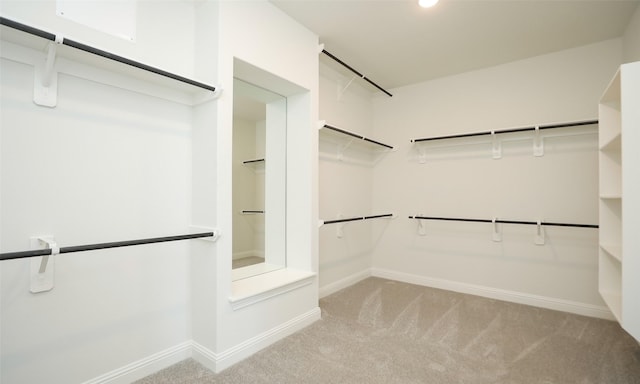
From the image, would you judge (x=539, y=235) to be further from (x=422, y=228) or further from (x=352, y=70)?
(x=352, y=70)

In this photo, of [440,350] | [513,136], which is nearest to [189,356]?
[440,350]

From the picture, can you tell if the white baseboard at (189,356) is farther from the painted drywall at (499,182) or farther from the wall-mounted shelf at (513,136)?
the wall-mounted shelf at (513,136)

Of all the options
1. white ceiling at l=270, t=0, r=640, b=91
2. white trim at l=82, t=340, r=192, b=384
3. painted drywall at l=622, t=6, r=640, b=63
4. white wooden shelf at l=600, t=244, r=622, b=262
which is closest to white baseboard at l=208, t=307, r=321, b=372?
white trim at l=82, t=340, r=192, b=384

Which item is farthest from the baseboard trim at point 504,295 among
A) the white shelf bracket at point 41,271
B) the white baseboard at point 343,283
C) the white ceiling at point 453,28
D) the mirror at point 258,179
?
the white shelf bracket at point 41,271

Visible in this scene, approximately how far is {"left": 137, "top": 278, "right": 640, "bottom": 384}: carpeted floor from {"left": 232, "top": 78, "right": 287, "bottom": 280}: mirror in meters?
0.67

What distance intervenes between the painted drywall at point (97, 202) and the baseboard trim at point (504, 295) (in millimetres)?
2415

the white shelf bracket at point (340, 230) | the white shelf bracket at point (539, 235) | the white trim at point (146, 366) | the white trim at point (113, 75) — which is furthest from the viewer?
the white shelf bracket at point (340, 230)

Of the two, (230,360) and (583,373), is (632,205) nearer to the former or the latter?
(583,373)

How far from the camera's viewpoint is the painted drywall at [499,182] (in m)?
2.65

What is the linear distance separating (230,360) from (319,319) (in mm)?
842

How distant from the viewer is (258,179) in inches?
96.9

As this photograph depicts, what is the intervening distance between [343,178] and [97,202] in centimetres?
222

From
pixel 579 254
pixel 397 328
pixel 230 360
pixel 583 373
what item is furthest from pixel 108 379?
pixel 579 254

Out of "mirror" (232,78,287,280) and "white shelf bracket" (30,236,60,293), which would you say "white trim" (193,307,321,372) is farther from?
"white shelf bracket" (30,236,60,293)
